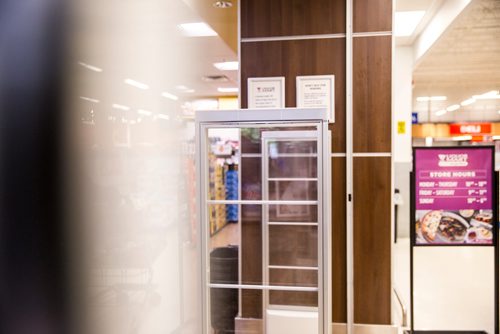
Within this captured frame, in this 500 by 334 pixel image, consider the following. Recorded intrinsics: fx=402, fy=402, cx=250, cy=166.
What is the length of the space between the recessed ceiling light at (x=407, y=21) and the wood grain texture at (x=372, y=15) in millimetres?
1875

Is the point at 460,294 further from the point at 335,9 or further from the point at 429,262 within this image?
the point at 335,9

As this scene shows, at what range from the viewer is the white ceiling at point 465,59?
437 cm

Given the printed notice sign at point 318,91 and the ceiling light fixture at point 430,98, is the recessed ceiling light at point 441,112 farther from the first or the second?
the printed notice sign at point 318,91

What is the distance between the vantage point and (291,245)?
132 inches

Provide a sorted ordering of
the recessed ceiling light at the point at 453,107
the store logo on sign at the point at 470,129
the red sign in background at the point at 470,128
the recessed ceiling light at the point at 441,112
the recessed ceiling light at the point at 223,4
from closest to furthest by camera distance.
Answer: the recessed ceiling light at the point at 223,4 → the recessed ceiling light at the point at 453,107 → the recessed ceiling light at the point at 441,112 → the red sign in background at the point at 470,128 → the store logo on sign at the point at 470,129

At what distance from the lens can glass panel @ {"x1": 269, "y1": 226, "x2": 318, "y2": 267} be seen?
10.8ft

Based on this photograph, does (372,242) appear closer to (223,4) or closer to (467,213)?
(467,213)

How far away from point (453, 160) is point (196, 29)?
3.50m

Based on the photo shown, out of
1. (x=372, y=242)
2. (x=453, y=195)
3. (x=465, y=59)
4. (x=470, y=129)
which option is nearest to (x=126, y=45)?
(x=372, y=242)


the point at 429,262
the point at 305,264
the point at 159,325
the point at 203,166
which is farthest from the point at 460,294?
the point at 203,166

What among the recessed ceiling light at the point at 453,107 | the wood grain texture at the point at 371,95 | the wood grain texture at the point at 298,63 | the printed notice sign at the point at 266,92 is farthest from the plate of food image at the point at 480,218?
the recessed ceiling light at the point at 453,107

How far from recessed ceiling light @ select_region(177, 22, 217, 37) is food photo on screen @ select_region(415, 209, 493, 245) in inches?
135

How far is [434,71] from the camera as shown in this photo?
7426 mm

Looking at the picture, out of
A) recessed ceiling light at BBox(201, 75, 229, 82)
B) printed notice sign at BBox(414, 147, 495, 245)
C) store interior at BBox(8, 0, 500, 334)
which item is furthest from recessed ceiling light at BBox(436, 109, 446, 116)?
printed notice sign at BBox(414, 147, 495, 245)
